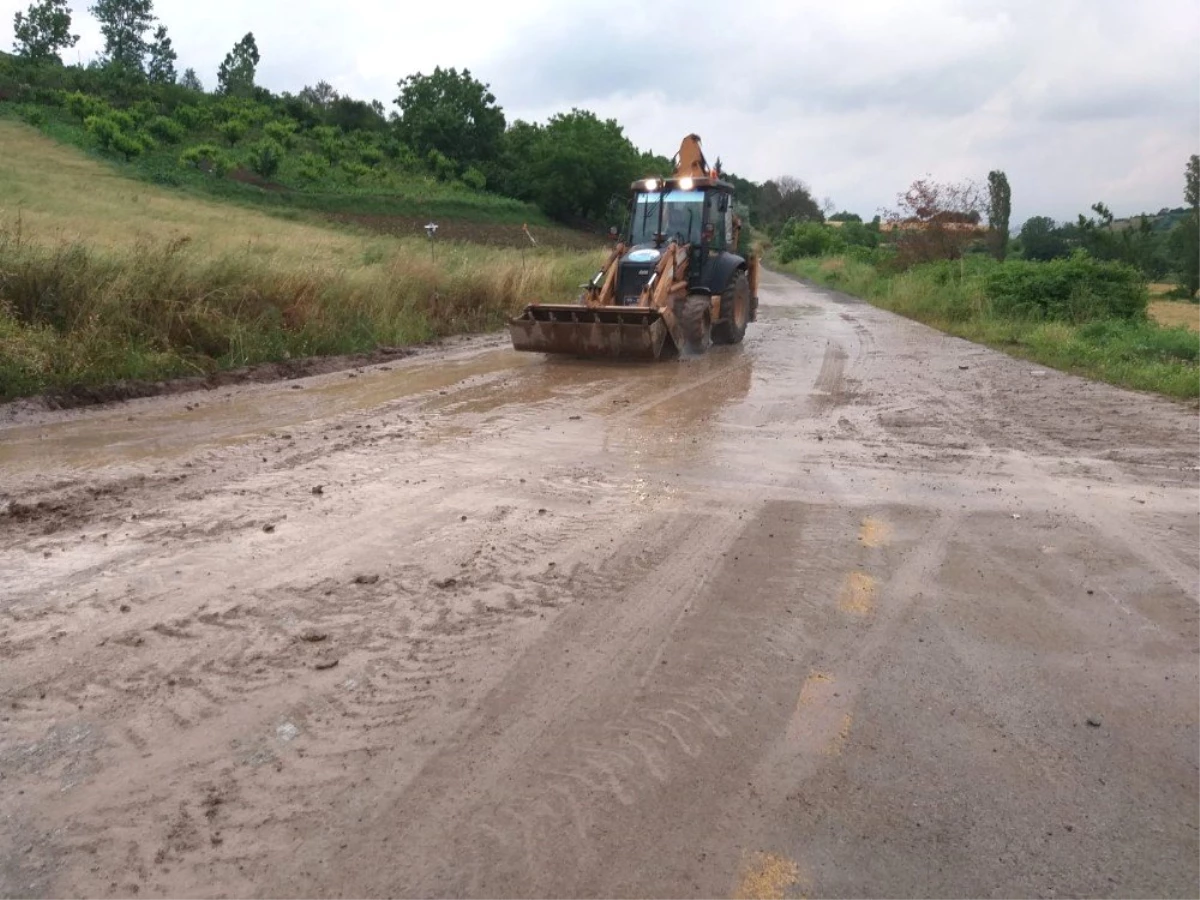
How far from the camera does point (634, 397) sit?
10.2 metres

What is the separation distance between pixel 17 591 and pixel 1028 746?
14.3 feet

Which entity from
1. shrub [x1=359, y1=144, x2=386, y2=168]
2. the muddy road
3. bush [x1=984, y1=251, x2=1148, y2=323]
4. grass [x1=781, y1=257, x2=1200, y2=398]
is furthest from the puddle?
shrub [x1=359, y1=144, x2=386, y2=168]

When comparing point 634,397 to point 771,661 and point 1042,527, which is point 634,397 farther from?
point 771,661

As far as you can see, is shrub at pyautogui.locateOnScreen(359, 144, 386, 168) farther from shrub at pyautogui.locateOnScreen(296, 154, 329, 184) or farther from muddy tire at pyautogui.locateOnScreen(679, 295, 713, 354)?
muddy tire at pyautogui.locateOnScreen(679, 295, 713, 354)

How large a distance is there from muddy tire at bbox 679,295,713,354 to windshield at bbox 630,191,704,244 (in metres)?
1.15

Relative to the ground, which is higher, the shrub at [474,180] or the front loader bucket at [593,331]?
the shrub at [474,180]

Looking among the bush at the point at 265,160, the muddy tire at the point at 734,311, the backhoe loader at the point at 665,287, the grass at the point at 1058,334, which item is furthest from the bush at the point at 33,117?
the muddy tire at the point at 734,311

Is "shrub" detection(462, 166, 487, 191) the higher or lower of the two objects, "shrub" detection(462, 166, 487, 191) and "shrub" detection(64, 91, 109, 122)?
the lower

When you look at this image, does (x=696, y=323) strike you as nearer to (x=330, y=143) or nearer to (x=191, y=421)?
(x=191, y=421)

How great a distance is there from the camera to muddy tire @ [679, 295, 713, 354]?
45.6 ft

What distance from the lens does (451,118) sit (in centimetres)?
6875

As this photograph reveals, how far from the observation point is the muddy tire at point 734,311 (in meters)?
15.2

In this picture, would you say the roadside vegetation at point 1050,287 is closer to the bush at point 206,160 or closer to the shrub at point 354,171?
the shrub at point 354,171

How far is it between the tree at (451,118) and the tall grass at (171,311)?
5619cm
